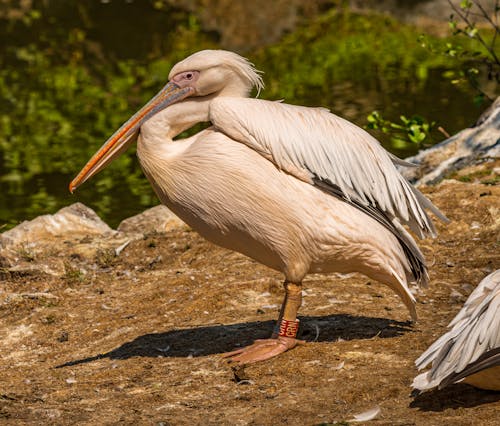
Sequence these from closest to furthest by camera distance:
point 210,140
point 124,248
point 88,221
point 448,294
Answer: point 210,140
point 448,294
point 124,248
point 88,221

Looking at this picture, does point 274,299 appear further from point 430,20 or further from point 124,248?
point 430,20

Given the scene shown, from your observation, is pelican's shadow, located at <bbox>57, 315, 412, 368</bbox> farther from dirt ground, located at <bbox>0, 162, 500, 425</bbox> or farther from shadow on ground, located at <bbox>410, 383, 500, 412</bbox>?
shadow on ground, located at <bbox>410, 383, 500, 412</bbox>

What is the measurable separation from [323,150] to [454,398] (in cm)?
128

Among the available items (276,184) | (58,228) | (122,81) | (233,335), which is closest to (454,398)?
(276,184)

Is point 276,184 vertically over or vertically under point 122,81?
under

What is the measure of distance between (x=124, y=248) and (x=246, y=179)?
2.61 m

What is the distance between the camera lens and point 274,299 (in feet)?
17.4

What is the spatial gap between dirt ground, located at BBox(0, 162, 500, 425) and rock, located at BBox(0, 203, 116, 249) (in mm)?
285

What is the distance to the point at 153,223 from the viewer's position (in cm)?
734

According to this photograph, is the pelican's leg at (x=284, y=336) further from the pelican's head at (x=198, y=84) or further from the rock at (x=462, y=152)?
the rock at (x=462, y=152)

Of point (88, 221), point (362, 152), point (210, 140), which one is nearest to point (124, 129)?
point (210, 140)

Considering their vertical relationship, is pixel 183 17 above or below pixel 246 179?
above

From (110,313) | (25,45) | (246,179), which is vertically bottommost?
(110,313)

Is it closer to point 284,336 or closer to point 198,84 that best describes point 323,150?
point 198,84
